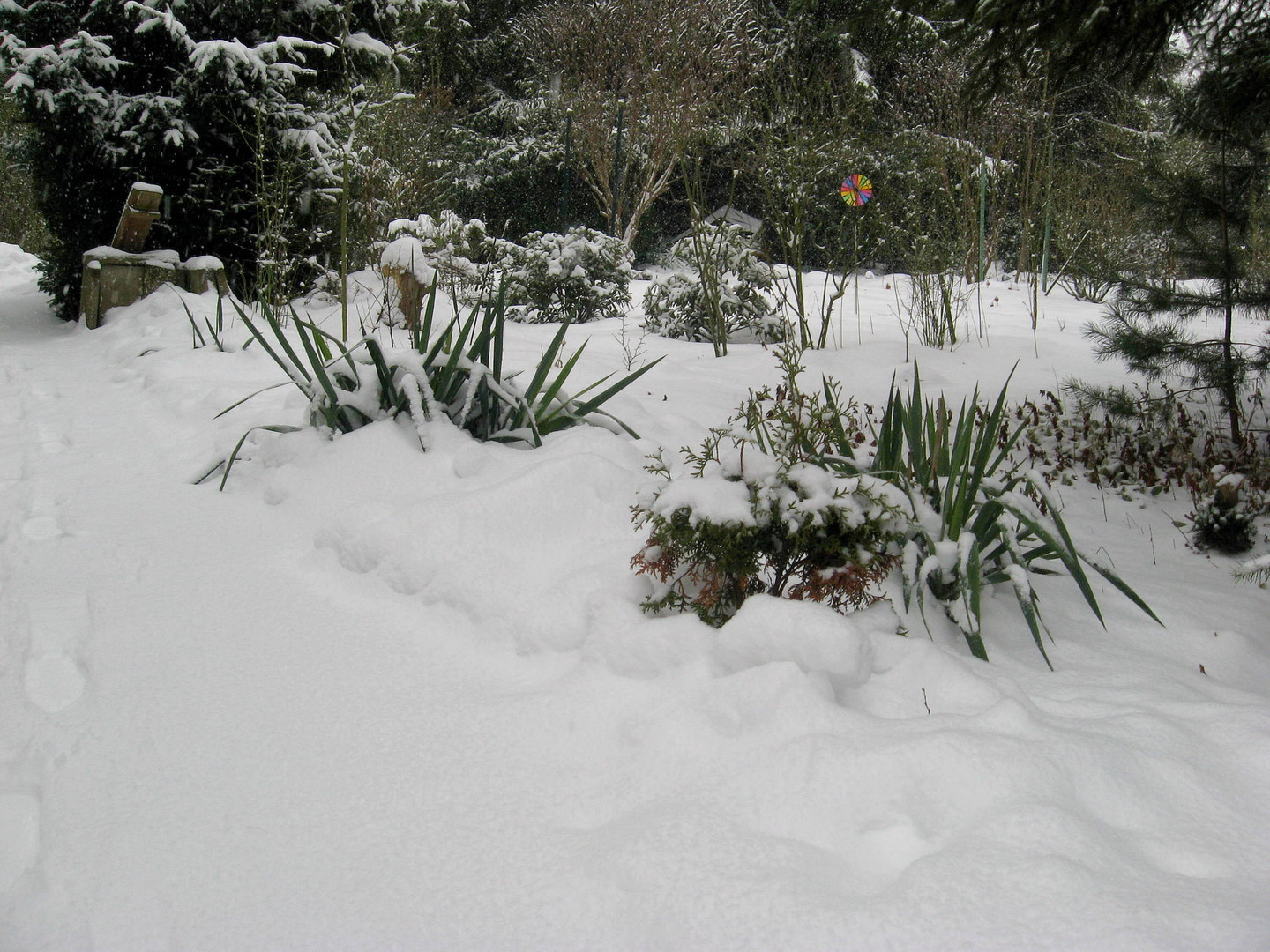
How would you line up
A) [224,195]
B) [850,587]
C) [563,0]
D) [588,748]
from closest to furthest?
[588,748], [850,587], [224,195], [563,0]

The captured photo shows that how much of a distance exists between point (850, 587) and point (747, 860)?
0.74 m

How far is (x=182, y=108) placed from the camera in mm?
6465

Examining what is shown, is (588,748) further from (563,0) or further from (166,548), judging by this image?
(563,0)

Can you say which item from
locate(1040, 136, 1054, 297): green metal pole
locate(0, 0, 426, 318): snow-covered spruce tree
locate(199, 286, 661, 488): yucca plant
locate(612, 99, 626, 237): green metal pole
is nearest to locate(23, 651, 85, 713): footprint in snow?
locate(199, 286, 661, 488): yucca plant

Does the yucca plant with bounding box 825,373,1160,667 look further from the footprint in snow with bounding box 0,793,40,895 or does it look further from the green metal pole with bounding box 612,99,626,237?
the green metal pole with bounding box 612,99,626,237

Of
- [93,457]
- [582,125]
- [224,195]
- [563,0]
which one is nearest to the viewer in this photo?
[93,457]

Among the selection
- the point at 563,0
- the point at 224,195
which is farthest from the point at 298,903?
the point at 563,0

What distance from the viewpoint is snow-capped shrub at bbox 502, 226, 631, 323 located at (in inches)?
291

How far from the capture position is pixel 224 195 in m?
6.90

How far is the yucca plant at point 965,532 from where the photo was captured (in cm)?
188

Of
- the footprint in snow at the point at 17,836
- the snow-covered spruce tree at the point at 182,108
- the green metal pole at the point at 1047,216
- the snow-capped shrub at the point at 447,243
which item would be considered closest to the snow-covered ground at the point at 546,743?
the footprint in snow at the point at 17,836

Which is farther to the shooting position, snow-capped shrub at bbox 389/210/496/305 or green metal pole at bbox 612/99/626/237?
green metal pole at bbox 612/99/626/237

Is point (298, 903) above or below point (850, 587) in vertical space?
below

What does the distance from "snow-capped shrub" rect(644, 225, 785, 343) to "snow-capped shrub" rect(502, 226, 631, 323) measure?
3.31 feet
